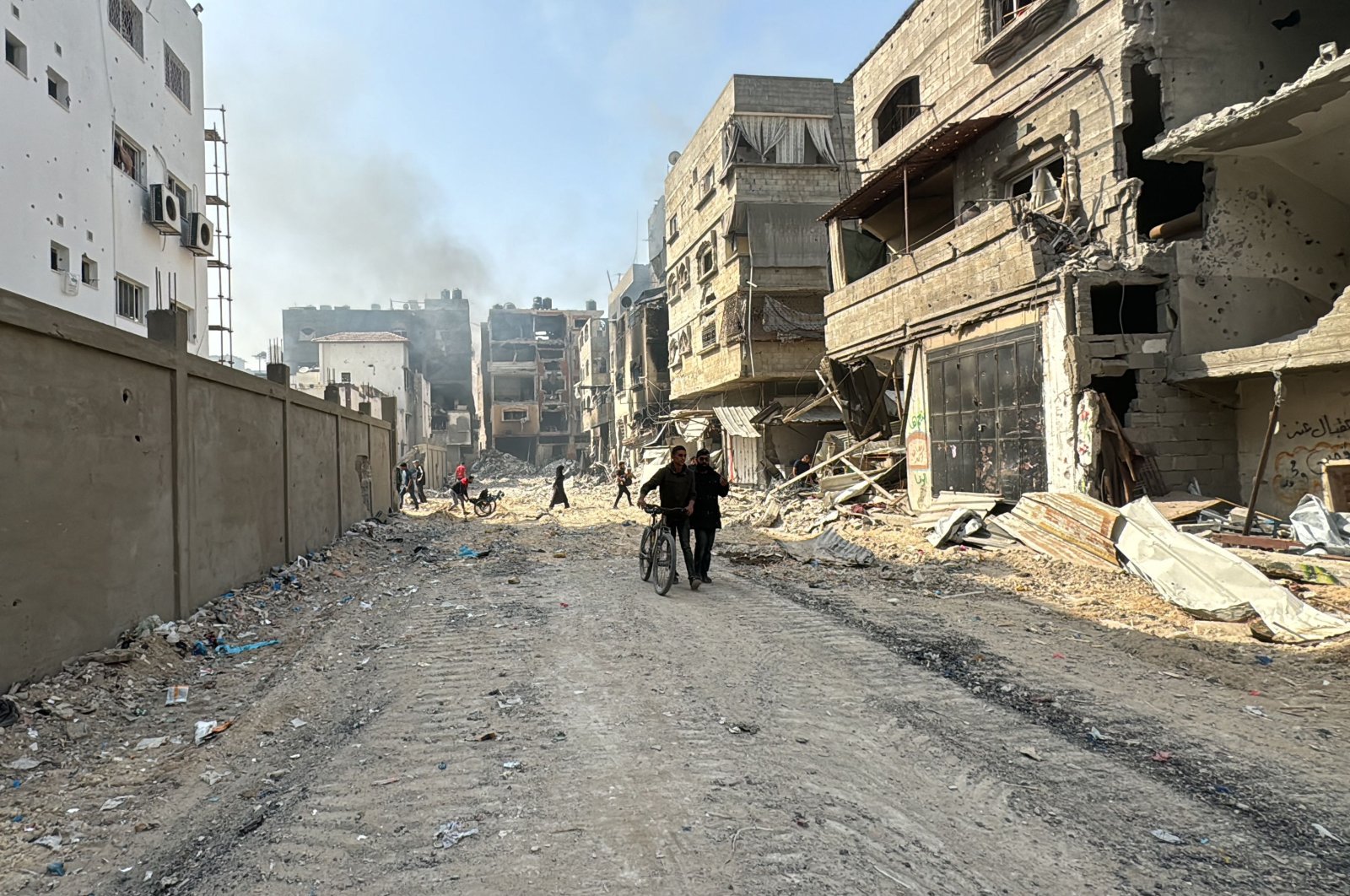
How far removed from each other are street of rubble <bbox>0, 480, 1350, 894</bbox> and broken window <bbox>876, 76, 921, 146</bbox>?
1356 cm

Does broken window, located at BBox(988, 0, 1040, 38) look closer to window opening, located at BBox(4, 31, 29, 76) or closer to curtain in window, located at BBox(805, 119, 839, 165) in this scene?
curtain in window, located at BBox(805, 119, 839, 165)

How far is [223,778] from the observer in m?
3.82

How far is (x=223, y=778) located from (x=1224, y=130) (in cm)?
1204

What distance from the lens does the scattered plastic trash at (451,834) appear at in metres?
2.97

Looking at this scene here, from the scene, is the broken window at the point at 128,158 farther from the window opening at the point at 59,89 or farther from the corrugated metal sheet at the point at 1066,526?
the corrugated metal sheet at the point at 1066,526

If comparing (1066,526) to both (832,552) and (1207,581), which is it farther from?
(832,552)

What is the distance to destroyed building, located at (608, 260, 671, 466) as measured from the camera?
40.6 m

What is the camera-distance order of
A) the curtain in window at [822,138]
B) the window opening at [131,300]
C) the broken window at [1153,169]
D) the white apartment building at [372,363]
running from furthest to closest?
the white apartment building at [372,363]
the curtain in window at [822,138]
the window opening at [131,300]
the broken window at [1153,169]

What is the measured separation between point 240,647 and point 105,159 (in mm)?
14568

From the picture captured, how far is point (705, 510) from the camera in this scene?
895 cm

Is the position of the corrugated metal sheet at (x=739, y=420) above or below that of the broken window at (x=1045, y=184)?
below

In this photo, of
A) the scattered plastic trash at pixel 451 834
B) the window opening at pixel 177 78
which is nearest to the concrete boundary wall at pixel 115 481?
the scattered plastic trash at pixel 451 834

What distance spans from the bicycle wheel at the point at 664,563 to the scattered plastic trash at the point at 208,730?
478cm

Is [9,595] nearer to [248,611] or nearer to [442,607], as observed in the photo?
[248,611]
